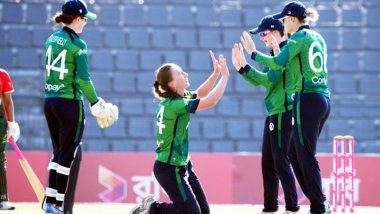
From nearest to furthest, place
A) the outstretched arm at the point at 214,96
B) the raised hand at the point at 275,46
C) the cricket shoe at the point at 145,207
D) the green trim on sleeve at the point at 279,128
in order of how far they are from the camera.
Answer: the outstretched arm at the point at 214,96
the cricket shoe at the point at 145,207
the raised hand at the point at 275,46
the green trim on sleeve at the point at 279,128

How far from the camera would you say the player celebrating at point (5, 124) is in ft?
32.2

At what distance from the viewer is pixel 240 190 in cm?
1334

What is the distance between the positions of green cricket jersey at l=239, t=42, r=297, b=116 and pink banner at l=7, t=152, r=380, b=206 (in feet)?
15.6

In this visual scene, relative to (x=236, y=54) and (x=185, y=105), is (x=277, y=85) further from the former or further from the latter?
(x=185, y=105)

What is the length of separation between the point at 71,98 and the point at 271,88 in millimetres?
1779

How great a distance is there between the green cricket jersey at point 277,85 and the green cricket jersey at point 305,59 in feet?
1.11

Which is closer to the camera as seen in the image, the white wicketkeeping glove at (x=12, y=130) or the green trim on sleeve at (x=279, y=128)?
the green trim on sleeve at (x=279, y=128)

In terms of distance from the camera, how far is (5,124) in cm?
1009

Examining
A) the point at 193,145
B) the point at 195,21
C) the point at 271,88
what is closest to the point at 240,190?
the point at 193,145

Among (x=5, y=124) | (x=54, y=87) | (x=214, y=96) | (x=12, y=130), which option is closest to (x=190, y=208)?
(x=214, y=96)

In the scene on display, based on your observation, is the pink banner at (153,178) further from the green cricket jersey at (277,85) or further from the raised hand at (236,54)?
the raised hand at (236,54)

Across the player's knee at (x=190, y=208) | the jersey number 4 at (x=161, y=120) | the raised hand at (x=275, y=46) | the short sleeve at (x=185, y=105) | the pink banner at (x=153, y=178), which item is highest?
the raised hand at (x=275, y=46)

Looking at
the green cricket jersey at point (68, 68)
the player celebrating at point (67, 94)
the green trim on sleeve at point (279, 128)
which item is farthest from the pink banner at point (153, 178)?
the green cricket jersey at point (68, 68)

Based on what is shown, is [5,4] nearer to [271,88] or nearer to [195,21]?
[195,21]
